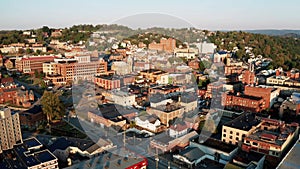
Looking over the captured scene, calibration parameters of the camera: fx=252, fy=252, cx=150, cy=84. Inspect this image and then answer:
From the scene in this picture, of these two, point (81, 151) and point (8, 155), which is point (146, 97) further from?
point (8, 155)

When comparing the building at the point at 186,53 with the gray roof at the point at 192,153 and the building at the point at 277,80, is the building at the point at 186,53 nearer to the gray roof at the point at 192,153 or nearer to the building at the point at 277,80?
the building at the point at 277,80

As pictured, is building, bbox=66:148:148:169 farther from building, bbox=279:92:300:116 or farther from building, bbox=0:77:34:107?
building, bbox=0:77:34:107

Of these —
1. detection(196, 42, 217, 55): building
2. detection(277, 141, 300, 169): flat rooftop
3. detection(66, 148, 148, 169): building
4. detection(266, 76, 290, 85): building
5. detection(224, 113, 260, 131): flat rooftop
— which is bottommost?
detection(277, 141, 300, 169): flat rooftop

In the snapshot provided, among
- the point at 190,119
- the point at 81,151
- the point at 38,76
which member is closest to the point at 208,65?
the point at 190,119

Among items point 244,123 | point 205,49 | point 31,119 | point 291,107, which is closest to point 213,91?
point 291,107

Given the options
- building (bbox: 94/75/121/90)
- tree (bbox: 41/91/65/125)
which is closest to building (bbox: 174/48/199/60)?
building (bbox: 94/75/121/90)

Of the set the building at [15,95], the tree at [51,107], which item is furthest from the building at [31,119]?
the building at [15,95]
